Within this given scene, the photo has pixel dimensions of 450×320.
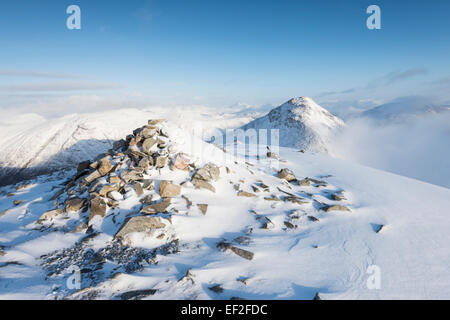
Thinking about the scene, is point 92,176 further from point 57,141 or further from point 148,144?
point 57,141

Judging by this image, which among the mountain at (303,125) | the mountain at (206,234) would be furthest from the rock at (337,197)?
the mountain at (303,125)

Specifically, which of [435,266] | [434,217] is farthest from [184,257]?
[434,217]

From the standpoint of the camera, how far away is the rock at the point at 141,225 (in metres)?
7.55

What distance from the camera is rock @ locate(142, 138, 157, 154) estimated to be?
11516mm

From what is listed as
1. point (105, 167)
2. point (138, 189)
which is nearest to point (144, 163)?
point (138, 189)

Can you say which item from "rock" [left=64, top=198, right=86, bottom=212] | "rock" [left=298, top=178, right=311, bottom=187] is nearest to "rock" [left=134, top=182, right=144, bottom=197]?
"rock" [left=64, top=198, right=86, bottom=212]

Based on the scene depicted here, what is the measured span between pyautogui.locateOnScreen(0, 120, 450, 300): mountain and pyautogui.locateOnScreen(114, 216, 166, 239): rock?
40 mm

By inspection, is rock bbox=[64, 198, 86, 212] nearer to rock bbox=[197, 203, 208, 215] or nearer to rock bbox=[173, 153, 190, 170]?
rock bbox=[173, 153, 190, 170]

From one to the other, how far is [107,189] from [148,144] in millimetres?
3560

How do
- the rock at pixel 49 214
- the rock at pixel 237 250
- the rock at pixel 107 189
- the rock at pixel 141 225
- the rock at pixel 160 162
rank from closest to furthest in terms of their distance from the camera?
the rock at pixel 237 250 → the rock at pixel 141 225 → the rock at pixel 49 214 → the rock at pixel 107 189 → the rock at pixel 160 162

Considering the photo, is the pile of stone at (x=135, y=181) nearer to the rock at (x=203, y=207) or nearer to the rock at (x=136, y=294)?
the rock at (x=203, y=207)

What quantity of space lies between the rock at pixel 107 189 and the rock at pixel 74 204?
3.28 feet

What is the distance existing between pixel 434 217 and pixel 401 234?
3416mm
